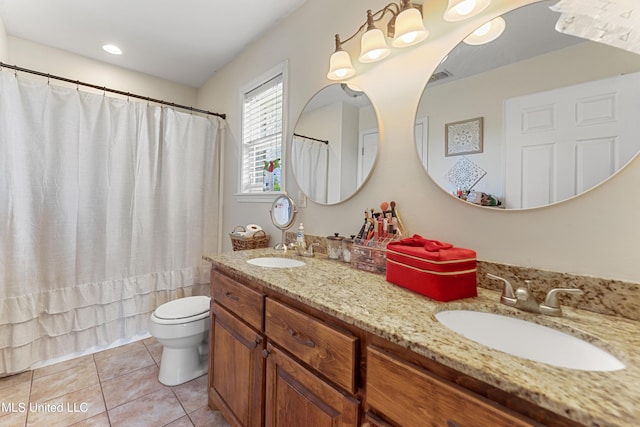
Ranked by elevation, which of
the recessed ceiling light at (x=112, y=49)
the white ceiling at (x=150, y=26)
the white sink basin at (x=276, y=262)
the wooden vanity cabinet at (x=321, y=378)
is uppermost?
the recessed ceiling light at (x=112, y=49)

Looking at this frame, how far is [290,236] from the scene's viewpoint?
72.6 inches

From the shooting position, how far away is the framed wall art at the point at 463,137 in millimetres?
1040

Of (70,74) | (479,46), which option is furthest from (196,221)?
(479,46)

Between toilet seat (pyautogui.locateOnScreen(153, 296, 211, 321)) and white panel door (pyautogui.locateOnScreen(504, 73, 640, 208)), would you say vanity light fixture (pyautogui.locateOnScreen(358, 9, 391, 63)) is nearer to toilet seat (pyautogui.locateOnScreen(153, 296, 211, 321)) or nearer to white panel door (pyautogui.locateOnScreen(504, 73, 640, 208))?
white panel door (pyautogui.locateOnScreen(504, 73, 640, 208))

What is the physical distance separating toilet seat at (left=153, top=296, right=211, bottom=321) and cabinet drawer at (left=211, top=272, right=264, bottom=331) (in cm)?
39

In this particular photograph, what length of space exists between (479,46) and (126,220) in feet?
8.42

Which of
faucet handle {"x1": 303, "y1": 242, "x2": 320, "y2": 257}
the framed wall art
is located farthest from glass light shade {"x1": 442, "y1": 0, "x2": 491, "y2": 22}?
faucet handle {"x1": 303, "y1": 242, "x2": 320, "y2": 257}

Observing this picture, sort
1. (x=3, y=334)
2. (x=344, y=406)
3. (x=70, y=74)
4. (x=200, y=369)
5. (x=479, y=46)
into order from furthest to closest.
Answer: (x=70, y=74)
(x=200, y=369)
(x=3, y=334)
(x=479, y=46)
(x=344, y=406)

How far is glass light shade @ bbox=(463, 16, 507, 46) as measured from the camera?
0.98 m

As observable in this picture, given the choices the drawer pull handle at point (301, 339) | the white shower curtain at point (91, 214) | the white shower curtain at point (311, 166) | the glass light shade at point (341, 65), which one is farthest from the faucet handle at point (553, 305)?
the white shower curtain at point (91, 214)

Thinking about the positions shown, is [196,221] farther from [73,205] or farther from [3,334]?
[3,334]

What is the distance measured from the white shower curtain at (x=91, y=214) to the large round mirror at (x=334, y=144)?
4.07 feet

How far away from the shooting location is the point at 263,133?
2.22 metres

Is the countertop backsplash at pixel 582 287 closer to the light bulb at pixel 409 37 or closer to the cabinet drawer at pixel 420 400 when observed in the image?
the cabinet drawer at pixel 420 400
